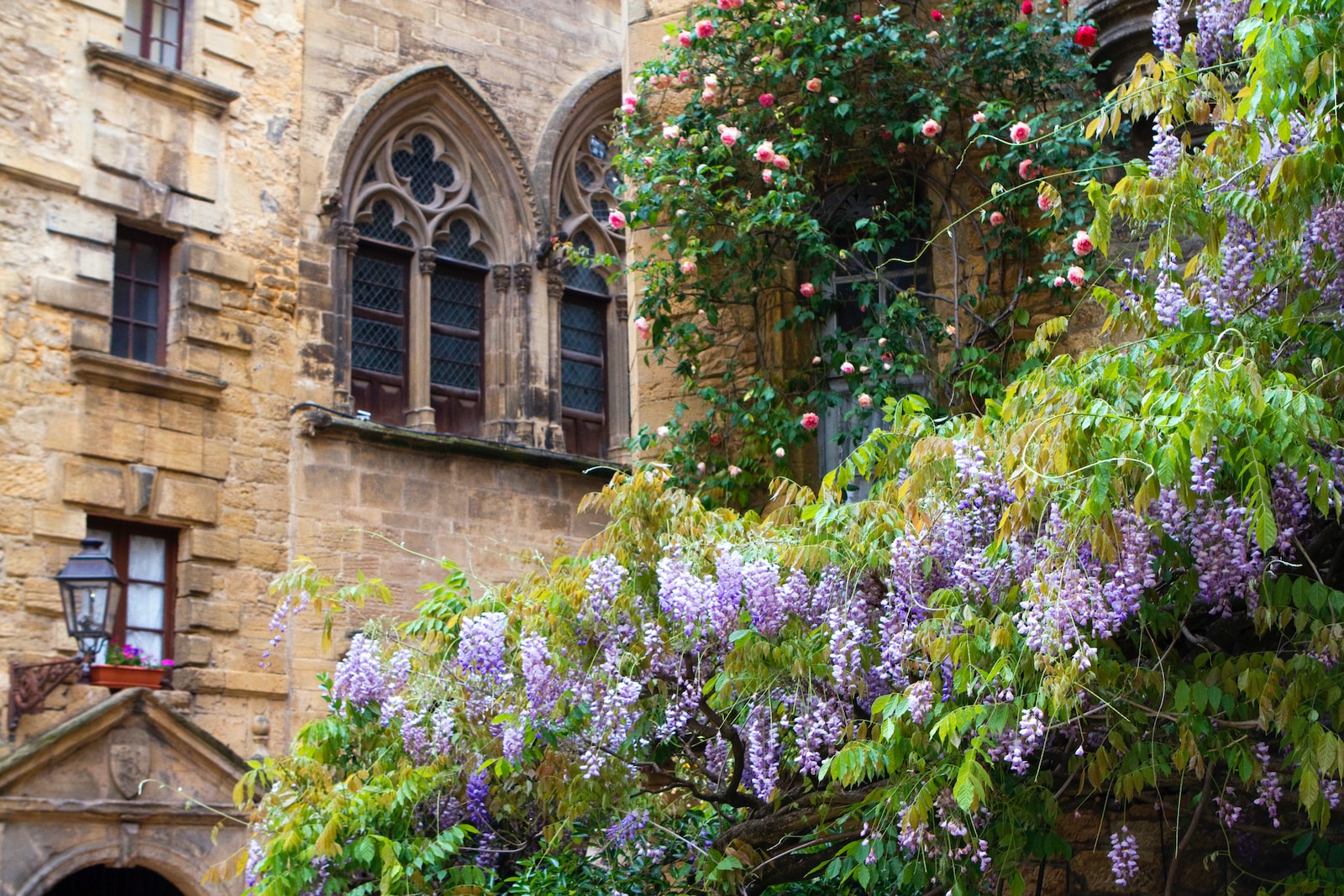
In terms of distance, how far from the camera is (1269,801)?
15.3 feet

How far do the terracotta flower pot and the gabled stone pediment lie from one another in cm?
7

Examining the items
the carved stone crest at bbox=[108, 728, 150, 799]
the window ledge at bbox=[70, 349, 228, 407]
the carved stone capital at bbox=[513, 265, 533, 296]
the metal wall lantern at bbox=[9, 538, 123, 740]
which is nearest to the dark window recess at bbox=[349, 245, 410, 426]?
the carved stone capital at bbox=[513, 265, 533, 296]

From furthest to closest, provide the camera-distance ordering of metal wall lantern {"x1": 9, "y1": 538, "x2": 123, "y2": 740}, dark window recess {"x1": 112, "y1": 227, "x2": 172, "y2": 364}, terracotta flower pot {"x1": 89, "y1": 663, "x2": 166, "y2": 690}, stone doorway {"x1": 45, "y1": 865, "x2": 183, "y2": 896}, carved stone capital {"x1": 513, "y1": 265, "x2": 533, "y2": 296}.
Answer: carved stone capital {"x1": 513, "y1": 265, "x2": 533, "y2": 296}
dark window recess {"x1": 112, "y1": 227, "x2": 172, "y2": 364}
stone doorway {"x1": 45, "y1": 865, "x2": 183, "y2": 896}
terracotta flower pot {"x1": 89, "y1": 663, "x2": 166, "y2": 690}
metal wall lantern {"x1": 9, "y1": 538, "x2": 123, "y2": 740}

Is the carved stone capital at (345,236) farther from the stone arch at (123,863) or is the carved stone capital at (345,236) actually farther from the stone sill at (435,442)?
the stone arch at (123,863)

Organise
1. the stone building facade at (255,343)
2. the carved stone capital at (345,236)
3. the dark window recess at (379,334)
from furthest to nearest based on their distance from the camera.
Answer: the dark window recess at (379,334) < the carved stone capital at (345,236) < the stone building facade at (255,343)

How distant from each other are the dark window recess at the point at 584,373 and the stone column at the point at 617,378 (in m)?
0.06

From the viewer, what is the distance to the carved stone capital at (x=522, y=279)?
15.3 m

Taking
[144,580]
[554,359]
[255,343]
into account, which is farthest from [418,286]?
[144,580]

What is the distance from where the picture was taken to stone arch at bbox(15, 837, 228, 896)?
1075 centimetres

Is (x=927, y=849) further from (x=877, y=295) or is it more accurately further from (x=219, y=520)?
(x=219, y=520)

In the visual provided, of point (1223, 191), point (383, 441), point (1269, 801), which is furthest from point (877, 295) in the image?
point (383, 441)

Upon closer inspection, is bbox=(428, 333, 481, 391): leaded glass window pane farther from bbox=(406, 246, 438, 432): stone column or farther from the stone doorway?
the stone doorway

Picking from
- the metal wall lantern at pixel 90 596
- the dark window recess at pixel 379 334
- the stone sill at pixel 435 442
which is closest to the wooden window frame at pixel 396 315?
the dark window recess at pixel 379 334

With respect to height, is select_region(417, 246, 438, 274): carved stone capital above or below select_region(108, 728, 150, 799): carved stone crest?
above
